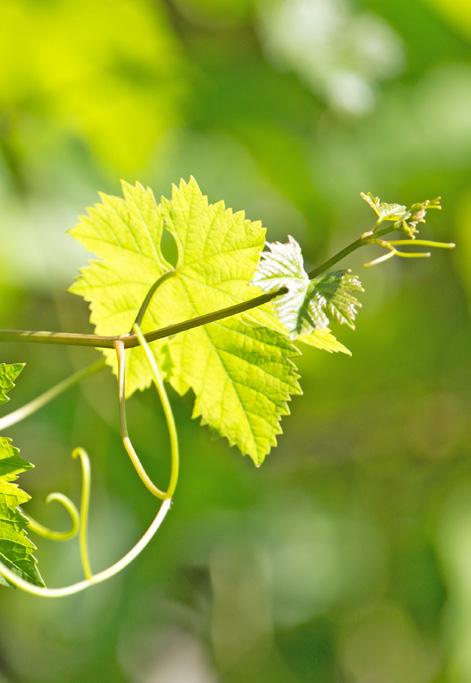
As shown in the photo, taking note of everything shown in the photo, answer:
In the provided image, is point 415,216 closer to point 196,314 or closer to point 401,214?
point 401,214

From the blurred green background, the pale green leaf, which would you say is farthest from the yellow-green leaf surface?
the blurred green background

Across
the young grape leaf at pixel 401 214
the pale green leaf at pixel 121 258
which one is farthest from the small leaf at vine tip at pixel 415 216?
the pale green leaf at pixel 121 258

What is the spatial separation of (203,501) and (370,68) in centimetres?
88

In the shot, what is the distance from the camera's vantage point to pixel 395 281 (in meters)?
2.48

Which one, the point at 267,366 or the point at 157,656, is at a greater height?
the point at 267,366

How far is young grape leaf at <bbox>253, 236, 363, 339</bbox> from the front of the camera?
48 cm

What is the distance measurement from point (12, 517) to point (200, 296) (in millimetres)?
158

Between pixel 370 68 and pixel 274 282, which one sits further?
pixel 370 68

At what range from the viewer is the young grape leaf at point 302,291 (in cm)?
48

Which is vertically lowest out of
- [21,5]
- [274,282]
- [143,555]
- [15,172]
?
[143,555]

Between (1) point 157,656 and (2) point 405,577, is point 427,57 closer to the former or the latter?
(2) point 405,577

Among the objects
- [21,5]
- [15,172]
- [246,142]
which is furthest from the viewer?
[246,142]

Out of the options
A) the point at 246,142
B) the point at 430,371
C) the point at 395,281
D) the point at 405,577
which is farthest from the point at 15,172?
the point at 405,577

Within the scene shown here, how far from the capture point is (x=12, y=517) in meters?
0.55
